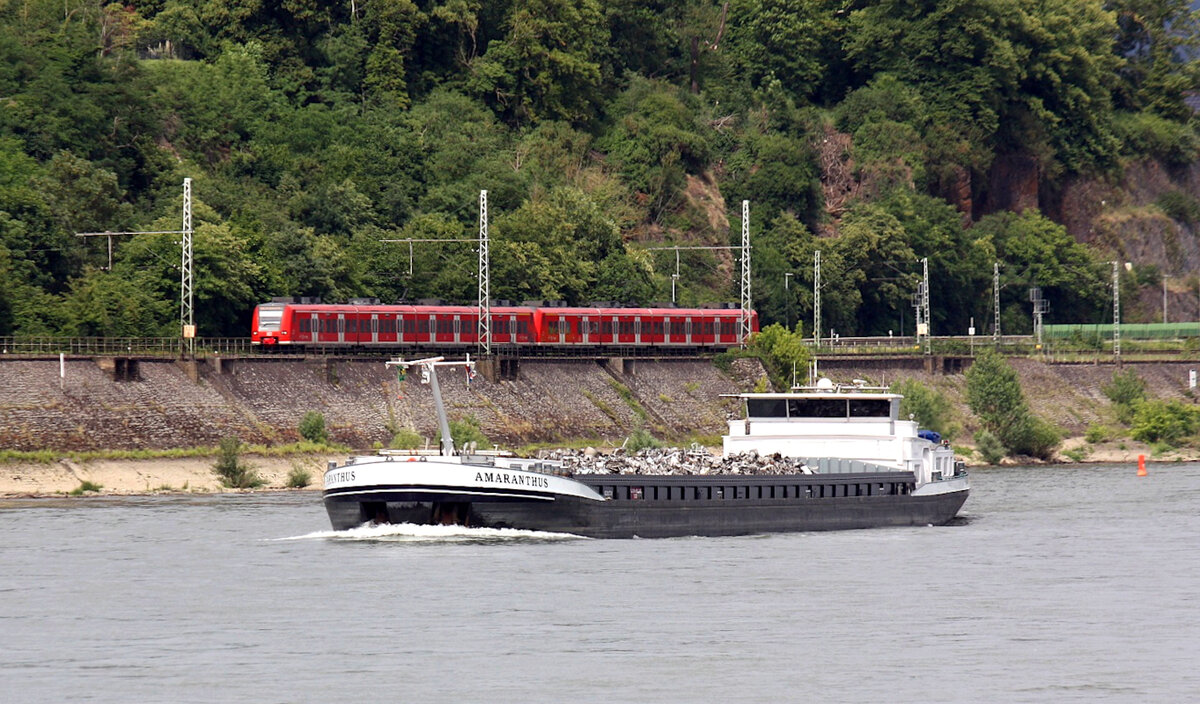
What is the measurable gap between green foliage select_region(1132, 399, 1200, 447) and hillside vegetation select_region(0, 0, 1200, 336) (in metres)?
37.1

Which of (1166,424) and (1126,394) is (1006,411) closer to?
(1166,424)

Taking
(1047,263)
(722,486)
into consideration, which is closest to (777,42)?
(1047,263)

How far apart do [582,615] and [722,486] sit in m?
20.0

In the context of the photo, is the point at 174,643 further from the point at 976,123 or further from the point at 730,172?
the point at 976,123

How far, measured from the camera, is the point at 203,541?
65438 mm

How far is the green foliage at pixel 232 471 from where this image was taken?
9225cm

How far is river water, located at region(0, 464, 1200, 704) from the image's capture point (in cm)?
4103

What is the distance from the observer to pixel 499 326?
121625 millimetres

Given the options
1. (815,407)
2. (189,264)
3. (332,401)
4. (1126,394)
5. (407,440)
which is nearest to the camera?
(815,407)

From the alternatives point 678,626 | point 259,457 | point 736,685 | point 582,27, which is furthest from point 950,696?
point 582,27

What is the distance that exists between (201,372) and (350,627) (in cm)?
5592

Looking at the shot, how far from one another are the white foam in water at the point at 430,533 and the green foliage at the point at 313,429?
3730 cm

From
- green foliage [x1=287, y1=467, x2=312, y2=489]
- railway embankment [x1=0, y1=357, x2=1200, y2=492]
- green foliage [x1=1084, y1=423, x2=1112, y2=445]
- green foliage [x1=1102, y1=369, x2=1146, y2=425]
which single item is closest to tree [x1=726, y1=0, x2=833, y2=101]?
green foliage [x1=1102, y1=369, x2=1146, y2=425]

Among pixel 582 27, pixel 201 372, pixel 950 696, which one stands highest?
pixel 582 27
